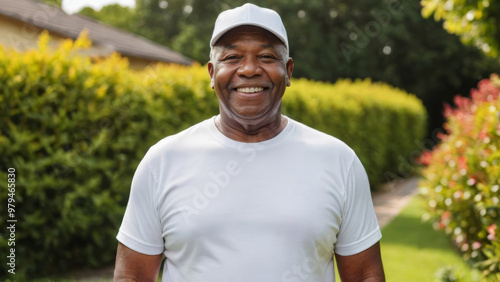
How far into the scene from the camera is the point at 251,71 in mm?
2113

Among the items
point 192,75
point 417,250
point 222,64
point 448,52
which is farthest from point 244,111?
point 448,52

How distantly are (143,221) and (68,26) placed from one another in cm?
1650

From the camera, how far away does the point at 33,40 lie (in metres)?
16.1

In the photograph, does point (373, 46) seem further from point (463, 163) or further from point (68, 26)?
point (463, 163)

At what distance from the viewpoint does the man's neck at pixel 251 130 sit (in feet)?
7.14

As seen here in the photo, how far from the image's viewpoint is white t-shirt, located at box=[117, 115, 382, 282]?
200 centimetres

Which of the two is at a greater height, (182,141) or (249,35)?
(249,35)

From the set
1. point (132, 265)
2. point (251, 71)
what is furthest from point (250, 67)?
point (132, 265)

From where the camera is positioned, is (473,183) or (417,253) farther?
(417,253)

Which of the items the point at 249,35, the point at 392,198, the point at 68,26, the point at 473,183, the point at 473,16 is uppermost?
the point at 473,16

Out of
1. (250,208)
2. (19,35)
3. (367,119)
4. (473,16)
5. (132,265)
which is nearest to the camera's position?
(250,208)

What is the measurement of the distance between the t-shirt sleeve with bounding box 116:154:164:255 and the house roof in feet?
45.4

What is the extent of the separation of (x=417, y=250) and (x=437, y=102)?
3031 centimetres

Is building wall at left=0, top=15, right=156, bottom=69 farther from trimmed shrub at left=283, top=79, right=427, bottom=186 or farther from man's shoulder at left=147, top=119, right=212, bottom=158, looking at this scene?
man's shoulder at left=147, top=119, right=212, bottom=158
